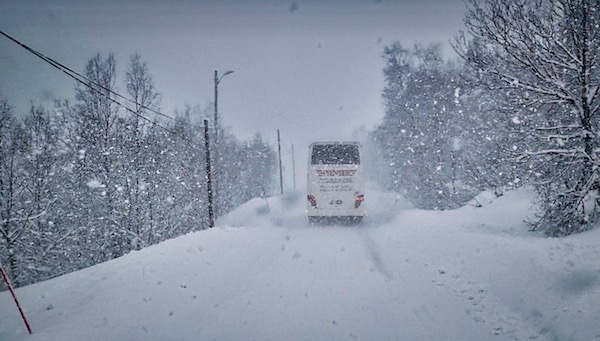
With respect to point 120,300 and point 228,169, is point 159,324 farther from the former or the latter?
point 228,169

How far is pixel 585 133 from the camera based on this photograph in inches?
253

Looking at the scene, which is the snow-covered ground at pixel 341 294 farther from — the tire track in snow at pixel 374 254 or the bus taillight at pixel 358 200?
the bus taillight at pixel 358 200

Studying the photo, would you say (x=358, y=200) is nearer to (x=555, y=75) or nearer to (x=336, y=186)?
(x=336, y=186)

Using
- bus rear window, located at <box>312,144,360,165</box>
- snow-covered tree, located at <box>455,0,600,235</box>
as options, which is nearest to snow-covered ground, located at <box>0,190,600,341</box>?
snow-covered tree, located at <box>455,0,600,235</box>

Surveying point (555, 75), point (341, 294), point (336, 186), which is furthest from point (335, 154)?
point (341, 294)

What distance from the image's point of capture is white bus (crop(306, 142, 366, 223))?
12.4 meters

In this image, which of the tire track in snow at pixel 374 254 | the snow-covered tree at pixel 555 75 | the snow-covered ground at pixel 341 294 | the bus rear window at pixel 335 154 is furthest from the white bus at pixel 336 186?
the snow-covered tree at pixel 555 75

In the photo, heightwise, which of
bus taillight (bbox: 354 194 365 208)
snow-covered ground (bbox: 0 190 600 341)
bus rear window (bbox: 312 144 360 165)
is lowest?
snow-covered ground (bbox: 0 190 600 341)

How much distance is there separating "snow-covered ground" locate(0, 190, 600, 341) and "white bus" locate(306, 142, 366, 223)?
4.09 m

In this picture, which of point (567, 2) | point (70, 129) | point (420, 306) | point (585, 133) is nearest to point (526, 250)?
point (420, 306)

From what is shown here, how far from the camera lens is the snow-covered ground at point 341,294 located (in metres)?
4.11

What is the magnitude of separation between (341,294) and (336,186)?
283 inches

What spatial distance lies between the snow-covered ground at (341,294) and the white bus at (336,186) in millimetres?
4087

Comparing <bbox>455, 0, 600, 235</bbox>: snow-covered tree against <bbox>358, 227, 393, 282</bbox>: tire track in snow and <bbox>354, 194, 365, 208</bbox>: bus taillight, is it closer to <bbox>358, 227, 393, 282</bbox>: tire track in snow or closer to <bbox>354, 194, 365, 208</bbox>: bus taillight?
<bbox>358, 227, 393, 282</bbox>: tire track in snow
